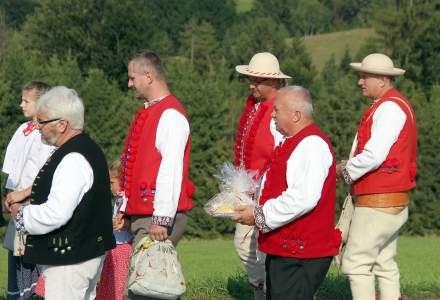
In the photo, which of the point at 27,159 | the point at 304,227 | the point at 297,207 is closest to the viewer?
the point at 297,207

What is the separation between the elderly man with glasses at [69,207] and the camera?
15.6ft

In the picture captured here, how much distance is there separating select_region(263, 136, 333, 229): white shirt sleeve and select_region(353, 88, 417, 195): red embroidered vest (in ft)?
4.48

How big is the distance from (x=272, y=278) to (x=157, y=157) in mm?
1146

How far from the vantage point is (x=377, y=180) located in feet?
21.0

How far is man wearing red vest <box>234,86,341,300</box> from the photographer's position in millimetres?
5043

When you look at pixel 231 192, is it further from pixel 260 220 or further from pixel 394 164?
pixel 394 164

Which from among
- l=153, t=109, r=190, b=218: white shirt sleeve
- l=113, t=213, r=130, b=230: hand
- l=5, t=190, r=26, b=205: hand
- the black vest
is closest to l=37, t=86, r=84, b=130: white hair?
the black vest

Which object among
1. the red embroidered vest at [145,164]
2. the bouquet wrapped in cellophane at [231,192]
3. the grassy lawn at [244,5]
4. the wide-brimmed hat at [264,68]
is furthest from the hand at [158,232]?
the grassy lawn at [244,5]

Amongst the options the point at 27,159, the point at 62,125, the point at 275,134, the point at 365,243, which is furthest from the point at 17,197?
the point at 365,243

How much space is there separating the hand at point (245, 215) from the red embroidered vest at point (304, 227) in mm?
126

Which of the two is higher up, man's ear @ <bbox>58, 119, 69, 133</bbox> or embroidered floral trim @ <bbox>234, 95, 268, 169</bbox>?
man's ear @ <bbox>58, 119, 69, 133</bbox>

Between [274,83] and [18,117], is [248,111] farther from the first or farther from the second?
[18,117]

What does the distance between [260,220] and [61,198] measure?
47.2 inches

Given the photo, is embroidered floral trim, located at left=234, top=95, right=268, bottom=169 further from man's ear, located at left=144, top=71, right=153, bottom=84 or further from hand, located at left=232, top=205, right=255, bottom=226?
hand, located at left=232, top=205, right=255, bottom=226
